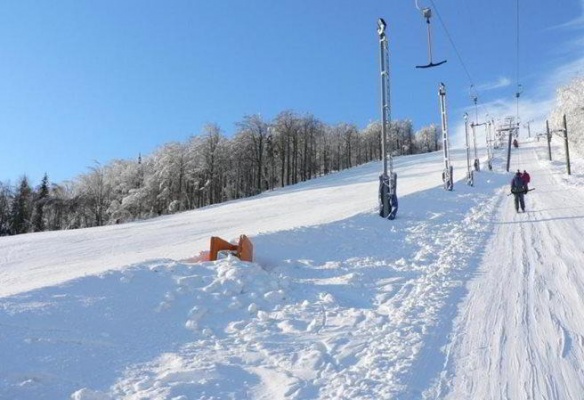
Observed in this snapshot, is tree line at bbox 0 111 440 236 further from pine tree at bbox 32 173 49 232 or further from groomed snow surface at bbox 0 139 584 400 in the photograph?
groomed snow surface at bbox 0 139 584 400

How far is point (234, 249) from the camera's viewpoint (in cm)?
992

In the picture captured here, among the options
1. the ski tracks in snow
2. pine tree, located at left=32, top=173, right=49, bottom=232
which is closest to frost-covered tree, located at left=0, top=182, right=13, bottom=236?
pine tree, located at left=32, top=173, right=49, bottom=232

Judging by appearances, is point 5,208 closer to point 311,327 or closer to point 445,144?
point 445,144

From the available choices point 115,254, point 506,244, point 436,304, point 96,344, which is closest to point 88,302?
point 96,344

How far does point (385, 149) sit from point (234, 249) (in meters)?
9.53

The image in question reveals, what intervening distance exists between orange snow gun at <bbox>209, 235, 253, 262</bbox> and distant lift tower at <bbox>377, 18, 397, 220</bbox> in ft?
26.0

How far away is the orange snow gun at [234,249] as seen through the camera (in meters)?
9.66

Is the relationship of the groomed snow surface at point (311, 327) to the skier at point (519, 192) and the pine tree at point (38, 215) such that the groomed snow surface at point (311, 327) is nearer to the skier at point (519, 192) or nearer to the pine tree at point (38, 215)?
the skier at point (519, 192)

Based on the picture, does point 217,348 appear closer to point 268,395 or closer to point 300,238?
point 268,395

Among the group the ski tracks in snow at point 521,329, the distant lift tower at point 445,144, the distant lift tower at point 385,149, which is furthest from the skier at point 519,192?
the distant lift tower at point 445,144

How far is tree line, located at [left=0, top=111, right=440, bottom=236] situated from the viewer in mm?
70438

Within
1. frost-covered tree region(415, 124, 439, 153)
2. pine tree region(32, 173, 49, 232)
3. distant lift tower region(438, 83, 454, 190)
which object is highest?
frost-covered tree region(415, 124, 439, 153)

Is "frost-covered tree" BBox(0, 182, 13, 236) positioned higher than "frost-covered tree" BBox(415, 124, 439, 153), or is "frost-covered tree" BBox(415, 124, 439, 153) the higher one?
"frost-covered tree" BBox(415, 124, 439, 153)

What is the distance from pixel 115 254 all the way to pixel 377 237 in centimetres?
883
